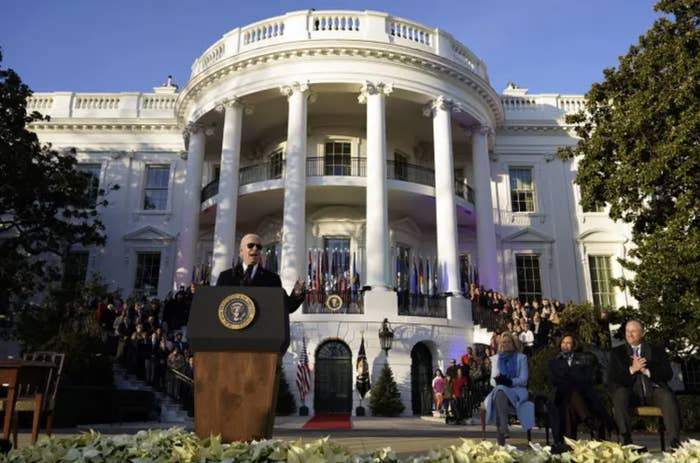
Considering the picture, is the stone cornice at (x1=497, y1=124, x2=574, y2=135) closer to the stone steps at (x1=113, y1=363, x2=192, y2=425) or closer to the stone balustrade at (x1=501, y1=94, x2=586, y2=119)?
the stone balustrade at (x1=501, y1=94, x2=586, y2=119)

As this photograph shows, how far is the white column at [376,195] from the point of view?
17.5m

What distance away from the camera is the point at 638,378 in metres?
6.12

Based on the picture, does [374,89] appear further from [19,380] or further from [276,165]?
[19,380]

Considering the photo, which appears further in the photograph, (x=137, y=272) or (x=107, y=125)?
(x=107, y=125)

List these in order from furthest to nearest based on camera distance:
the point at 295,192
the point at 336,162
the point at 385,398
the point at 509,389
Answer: the point at 336,162, the point at 295,192, the point at 385,398, the point at 509,389

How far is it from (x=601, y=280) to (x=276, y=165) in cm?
1434

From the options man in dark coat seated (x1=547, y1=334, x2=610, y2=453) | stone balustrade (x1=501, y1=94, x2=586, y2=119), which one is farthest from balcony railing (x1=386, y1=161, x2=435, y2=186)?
man in dark coat seated (x1=547, y1=334, x2=610, y2=453)

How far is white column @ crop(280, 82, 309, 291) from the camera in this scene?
17.5m

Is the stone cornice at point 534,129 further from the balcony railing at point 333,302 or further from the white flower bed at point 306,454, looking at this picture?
the white flower bed at point 306,454

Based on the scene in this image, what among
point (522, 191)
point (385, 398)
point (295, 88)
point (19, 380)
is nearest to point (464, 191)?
point (522, 191)

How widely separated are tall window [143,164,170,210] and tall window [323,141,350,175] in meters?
7.61

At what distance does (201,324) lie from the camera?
4258mm

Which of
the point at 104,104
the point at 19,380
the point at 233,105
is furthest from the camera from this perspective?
the point at 104,104

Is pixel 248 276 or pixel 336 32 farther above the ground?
pixel 336 32
